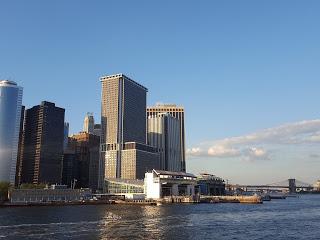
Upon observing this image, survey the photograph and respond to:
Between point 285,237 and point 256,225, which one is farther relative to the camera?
point 256,225

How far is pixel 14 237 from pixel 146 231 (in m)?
28.8

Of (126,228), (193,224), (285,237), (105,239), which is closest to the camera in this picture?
(105,239)

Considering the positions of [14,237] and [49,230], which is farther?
[49,230]

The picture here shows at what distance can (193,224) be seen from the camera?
384 feet

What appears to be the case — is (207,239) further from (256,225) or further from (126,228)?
(256,225)

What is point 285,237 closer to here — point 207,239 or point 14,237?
point 207,239

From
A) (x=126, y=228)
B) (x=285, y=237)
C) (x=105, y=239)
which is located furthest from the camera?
(x=126, y=228)

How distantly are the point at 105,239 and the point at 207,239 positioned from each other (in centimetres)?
2083

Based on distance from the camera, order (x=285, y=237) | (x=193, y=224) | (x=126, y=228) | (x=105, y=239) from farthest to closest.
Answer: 1. (x=193, y=224)
2. (x=126, y=228)
3. (x=285, y=237)
4. (x=105, y=239)

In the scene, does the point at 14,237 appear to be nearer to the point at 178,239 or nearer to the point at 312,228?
the point at 178,239

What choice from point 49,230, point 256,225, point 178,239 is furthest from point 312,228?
point 49,230

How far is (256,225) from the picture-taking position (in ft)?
387

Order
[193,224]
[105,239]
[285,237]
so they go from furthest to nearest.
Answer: [193,224] → [285,237] → [105,239]

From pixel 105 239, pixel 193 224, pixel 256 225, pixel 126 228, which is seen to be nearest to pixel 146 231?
pixel 126 228
